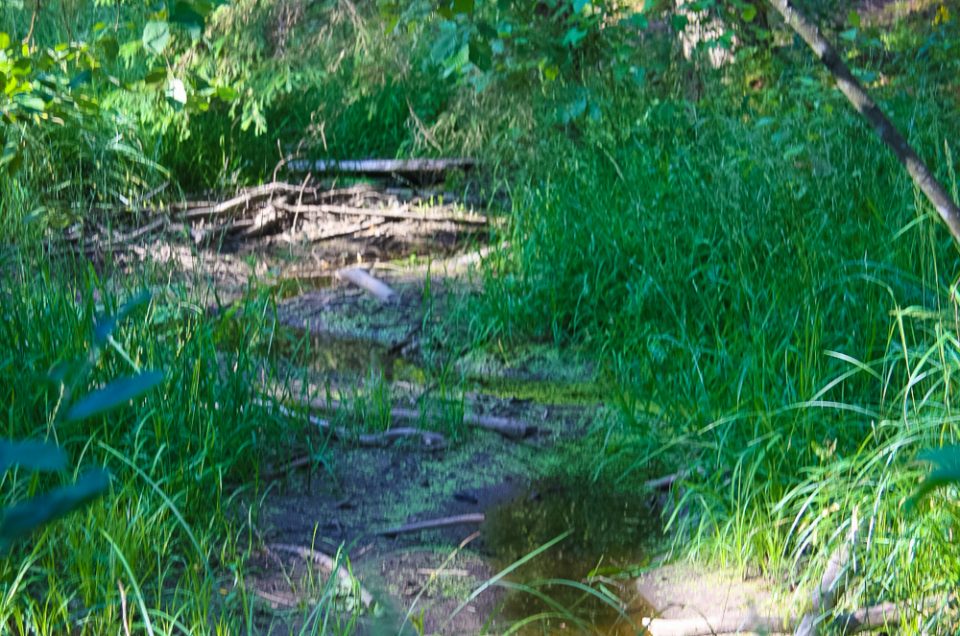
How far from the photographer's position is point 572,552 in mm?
3021

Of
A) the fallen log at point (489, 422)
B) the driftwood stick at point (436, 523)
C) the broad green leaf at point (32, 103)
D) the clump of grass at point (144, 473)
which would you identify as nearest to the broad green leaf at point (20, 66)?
the broad green leaf at point (32, 103)

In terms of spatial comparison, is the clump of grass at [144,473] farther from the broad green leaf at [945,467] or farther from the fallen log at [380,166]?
the fallen log at [380,166]

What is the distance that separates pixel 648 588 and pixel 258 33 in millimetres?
5162

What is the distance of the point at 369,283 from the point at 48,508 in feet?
17.4

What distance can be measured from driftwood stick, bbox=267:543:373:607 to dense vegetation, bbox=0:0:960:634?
0.13m

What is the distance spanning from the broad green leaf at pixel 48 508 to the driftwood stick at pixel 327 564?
2043 mm

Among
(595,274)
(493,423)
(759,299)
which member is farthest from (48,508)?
(595,274)

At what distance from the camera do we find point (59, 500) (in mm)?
593

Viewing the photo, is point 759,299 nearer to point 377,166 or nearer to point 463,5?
point 463,5

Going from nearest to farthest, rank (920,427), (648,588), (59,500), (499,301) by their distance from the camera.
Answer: (59,500)
(920,427)
(648,588)
(499,301)

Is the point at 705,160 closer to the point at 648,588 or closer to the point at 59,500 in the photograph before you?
the point at 648,588

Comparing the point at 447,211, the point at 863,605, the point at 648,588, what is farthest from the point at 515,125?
the point at 863,605

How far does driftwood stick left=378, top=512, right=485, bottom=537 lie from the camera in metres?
3.12

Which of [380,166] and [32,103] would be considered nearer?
[32,103]
